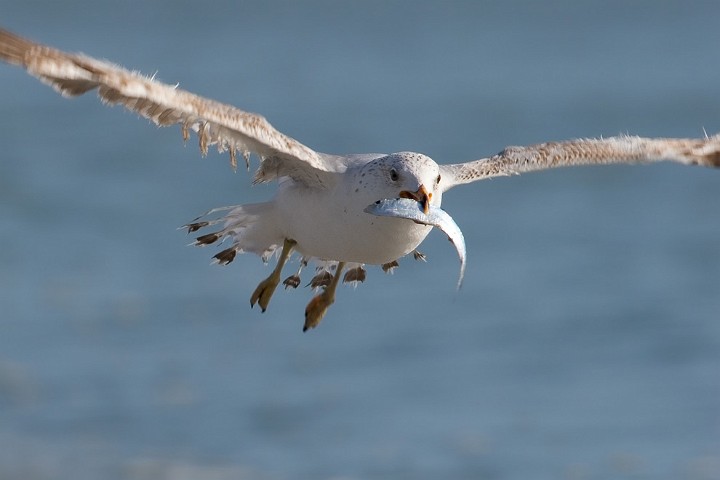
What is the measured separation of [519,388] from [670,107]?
7514 mm

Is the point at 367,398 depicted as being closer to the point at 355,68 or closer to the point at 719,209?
the point at 719,209

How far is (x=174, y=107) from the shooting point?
706 cm

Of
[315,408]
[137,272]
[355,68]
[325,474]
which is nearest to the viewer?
[325,474]

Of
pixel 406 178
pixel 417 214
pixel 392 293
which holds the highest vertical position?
pixel 392 293

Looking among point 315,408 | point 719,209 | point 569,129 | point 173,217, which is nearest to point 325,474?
point 315,408

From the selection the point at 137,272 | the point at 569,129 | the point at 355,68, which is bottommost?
the point at 137,272

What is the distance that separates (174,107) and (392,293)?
25.3ft

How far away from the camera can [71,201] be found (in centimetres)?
1738

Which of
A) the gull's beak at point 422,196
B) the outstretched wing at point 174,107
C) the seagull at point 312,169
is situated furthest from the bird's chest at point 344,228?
the gull's beak at point 422,196

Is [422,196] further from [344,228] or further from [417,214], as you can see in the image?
[344,228]

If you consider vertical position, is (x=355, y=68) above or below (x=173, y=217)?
above

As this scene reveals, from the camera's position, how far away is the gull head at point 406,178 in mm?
7254

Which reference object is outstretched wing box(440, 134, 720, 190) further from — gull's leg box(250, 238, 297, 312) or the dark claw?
the dark claw

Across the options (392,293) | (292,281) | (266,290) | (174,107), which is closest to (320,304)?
(292,281)
